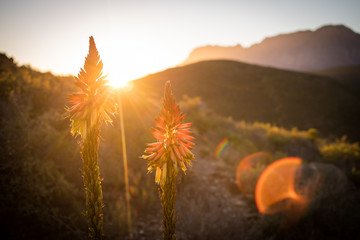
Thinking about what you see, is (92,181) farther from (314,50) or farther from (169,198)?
(314,50)

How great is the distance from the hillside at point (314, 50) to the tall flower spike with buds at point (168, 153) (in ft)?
337

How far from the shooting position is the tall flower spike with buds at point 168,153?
203cm

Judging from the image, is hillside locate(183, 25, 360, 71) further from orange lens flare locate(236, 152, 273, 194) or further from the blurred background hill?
the blurred background hill

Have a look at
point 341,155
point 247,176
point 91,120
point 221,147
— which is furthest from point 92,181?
point 341,155

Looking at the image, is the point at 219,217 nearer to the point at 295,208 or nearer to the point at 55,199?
the point at 295,208

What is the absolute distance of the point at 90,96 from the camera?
228cm

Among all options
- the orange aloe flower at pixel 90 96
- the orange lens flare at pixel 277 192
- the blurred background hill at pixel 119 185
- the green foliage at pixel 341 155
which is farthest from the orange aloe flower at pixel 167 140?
the green foliage at pixel 341 155

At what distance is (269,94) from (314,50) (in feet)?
391

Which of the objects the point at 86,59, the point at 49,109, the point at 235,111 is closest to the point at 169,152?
the point at 86,59

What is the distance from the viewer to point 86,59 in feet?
6.79

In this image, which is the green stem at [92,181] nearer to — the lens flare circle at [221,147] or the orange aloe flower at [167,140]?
the orange aloe flower at [167,140]

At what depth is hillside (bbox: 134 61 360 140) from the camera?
30.3m

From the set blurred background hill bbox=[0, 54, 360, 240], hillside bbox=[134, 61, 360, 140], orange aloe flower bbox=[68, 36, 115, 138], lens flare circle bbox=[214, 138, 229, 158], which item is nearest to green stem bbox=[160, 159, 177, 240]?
blurred background hill bbox=[0, 54, 360, 240]

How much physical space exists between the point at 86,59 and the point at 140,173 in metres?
4.50
